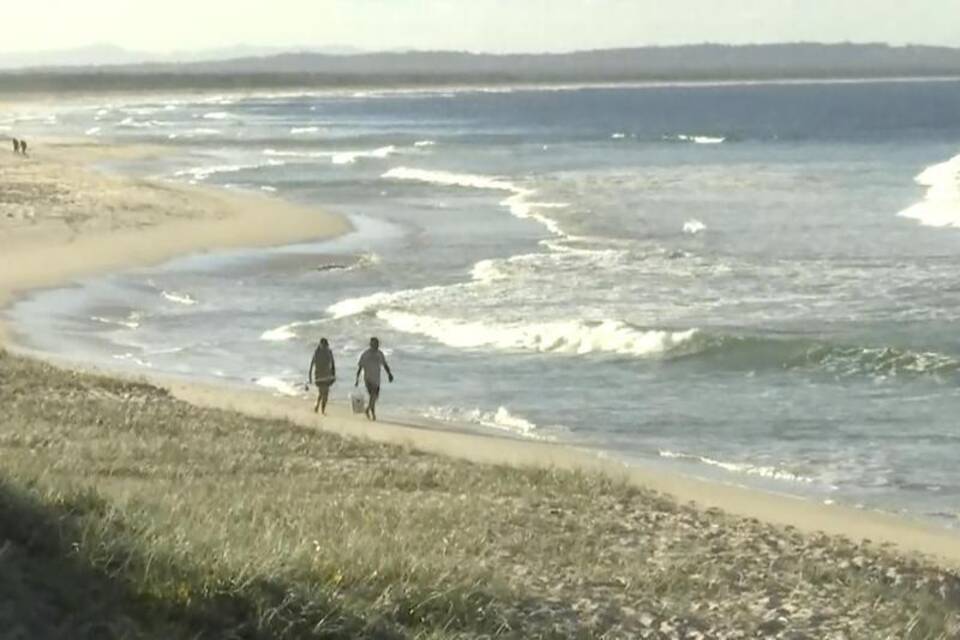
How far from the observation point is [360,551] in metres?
9.34

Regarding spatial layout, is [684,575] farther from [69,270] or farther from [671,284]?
[69,270]

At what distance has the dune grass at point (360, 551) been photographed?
7488 mm

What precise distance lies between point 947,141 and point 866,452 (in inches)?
3153

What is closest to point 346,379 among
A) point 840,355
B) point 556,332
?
→ point 556,332

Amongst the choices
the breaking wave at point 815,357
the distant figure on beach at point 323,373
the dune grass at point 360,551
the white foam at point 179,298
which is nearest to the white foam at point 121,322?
the white foam at point 179,298

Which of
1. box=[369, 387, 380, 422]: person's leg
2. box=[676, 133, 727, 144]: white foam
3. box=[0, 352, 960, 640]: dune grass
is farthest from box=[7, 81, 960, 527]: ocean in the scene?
box=[676, 133, 727, 144]: white foam

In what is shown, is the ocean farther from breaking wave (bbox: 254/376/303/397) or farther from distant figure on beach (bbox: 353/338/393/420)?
distant figure on beach (bbox: 353/338/393/420)

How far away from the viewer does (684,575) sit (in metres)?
10.8

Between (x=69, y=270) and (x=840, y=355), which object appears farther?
(x=69, y=270)

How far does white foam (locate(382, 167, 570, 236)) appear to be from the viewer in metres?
47.7

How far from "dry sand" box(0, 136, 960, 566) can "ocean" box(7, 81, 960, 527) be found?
0.79 meters

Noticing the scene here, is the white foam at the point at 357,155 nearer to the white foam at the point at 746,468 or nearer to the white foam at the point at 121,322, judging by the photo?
the white foam at the point at 121,322

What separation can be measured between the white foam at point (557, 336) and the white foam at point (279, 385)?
371 cm

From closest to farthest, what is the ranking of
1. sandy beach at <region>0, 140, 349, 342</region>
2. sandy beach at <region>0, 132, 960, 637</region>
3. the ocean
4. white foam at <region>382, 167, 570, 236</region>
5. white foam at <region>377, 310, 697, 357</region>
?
1. sandy beach at <region>0, 132, 960, 637</region>
2. the ocean
3. white foam at <region>377, 310, 697, 357</region>
4. sandy beach at <region>0, 140, 349, 342</region>
5. white foam at <region>382, 167, 570, 236</region>
